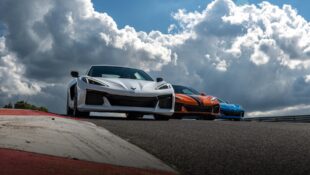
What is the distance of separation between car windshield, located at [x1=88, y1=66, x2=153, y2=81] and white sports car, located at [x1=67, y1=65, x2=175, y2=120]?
6cm

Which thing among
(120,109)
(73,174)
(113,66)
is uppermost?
(113,66)

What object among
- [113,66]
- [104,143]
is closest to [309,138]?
[104,143]

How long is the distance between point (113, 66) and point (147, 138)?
20.7ft

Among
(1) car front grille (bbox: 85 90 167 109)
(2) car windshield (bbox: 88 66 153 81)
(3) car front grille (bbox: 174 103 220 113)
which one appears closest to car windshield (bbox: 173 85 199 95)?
(3) car front grille (bbox: 174 103 220 113)

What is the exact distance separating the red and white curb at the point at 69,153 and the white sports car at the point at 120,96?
16.6ft

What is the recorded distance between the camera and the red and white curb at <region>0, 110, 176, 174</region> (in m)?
4.02

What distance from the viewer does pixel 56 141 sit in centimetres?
512

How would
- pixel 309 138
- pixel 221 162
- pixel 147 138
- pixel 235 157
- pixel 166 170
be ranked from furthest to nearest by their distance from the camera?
pixel 309 138 → pixel 147 138 → pixel 235 157 → pixel 221 162 → pixel 166 170

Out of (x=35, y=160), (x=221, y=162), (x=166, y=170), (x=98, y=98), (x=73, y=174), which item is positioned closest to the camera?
(x=73, y=174)

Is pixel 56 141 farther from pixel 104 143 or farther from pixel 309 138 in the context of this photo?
pixel 309 138

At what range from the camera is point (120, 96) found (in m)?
11.1

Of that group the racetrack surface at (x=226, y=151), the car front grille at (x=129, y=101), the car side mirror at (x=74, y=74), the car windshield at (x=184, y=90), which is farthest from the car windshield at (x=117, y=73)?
the racetrack surface at (x=226, y=151)

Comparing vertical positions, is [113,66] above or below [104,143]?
above

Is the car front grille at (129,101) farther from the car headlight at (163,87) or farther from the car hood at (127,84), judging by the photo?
the car headlight at (163,87)
